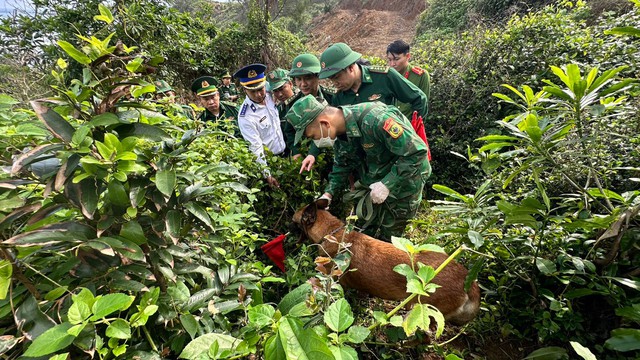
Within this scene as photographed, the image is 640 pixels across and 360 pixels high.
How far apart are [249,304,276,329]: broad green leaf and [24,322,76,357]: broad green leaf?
0.51m

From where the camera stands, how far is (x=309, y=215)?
2.79 meters

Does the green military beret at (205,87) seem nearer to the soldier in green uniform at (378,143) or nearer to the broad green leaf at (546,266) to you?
the soldier in green uniform at (378,143)

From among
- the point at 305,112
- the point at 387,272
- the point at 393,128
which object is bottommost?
the point at 387,272

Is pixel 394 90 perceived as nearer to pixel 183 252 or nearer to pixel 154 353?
pixel 183 252

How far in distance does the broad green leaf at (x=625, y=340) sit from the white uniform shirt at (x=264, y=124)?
3.65 metres

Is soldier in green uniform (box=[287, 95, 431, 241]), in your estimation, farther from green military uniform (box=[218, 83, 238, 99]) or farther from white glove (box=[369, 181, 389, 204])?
green military uniform (box=[218, 83, 238, 99])

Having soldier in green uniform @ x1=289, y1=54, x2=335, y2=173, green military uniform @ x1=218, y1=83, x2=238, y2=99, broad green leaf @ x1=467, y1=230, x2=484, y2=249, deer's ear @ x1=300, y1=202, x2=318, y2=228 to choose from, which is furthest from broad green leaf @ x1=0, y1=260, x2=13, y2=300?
green military uniform @ x1=218, y1=83, x2=238, y2=99

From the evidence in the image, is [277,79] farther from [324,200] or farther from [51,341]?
[51,341]

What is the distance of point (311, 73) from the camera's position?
3.98 m

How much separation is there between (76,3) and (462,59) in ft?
27.7

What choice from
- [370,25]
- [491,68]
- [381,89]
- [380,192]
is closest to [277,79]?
[381,89]

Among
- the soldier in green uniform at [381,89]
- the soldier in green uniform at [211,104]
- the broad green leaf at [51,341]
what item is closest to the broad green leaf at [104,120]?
the broad green leaf at [51,341]

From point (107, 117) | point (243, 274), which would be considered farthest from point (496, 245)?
point (107, 117)

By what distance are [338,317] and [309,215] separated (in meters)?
1.82
